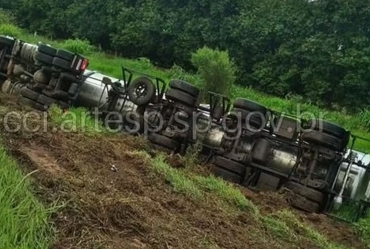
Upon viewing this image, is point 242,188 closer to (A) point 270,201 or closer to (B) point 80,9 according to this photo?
(A) point 270,201

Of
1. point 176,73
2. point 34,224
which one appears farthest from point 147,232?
point 176,73

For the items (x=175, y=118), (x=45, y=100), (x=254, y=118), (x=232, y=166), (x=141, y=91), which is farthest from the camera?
(x=45, y=100)

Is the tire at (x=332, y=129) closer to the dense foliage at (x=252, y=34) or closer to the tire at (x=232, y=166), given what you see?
the tire at (x=232, y=166)

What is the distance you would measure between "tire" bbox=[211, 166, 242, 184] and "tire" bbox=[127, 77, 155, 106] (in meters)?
1.71

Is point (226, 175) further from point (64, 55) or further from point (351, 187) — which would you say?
point (64, 55)

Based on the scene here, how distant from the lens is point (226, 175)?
7.66 meters

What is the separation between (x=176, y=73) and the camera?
25500 millimetres

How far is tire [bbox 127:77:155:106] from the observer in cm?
866

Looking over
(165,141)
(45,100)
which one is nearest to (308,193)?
(165,141)

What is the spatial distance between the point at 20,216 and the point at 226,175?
4.75m

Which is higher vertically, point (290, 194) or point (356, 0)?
point (356, 0)

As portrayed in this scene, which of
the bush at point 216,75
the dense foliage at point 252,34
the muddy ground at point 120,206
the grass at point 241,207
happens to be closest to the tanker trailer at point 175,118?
the muddy ground at point 120,206

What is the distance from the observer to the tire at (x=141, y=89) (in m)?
8.66

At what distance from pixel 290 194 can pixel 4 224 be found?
15.8 ft
